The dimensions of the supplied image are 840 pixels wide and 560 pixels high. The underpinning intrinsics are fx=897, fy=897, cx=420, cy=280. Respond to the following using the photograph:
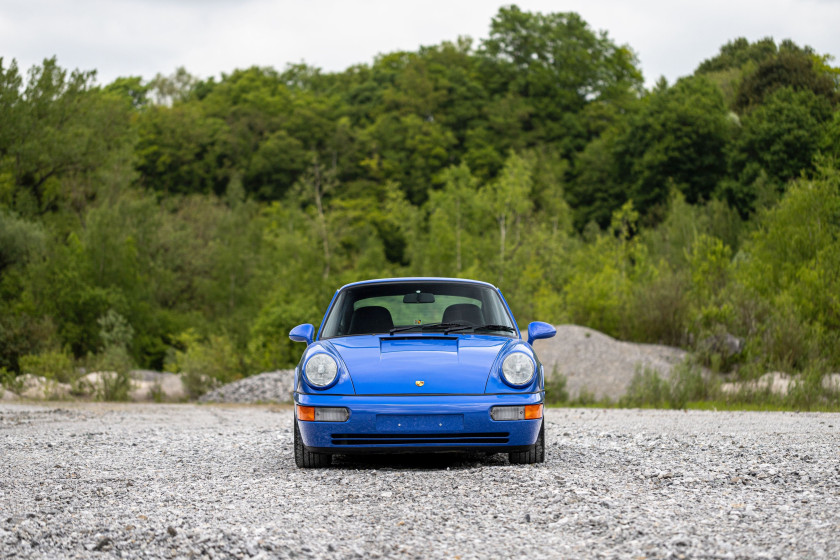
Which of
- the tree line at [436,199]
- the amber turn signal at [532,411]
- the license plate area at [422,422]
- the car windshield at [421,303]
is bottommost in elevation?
the license plate area at [422,422]

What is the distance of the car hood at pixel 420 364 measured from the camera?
7043 mm

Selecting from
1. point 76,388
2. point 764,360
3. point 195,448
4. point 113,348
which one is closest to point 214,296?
point 113,348

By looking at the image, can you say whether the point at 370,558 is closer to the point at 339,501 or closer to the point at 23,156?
the point at 339,501

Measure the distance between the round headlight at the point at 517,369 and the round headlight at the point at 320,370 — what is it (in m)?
1.37

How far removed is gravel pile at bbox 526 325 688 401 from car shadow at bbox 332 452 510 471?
14022 millimetres

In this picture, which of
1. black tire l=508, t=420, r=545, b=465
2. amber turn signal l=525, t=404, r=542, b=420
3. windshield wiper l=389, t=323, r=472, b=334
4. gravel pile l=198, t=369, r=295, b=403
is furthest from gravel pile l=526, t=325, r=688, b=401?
amber turn signal l=525, t=404, r=542, b=420

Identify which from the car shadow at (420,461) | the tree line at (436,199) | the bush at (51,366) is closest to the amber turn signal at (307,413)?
the car shadow at (420,461)

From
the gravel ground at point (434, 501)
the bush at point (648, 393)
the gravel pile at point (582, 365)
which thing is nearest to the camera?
the gravel ground at point (434, 501)

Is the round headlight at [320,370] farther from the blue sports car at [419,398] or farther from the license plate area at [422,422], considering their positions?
the license plate area at [422,422]

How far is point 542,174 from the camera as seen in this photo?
7406cm

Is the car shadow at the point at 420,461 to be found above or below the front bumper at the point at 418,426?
below

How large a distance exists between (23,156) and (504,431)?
45.1m

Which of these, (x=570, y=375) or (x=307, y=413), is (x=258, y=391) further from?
(x=307, y=413)

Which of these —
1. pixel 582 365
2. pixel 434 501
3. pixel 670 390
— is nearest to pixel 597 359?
Answer: pixel 582 365
